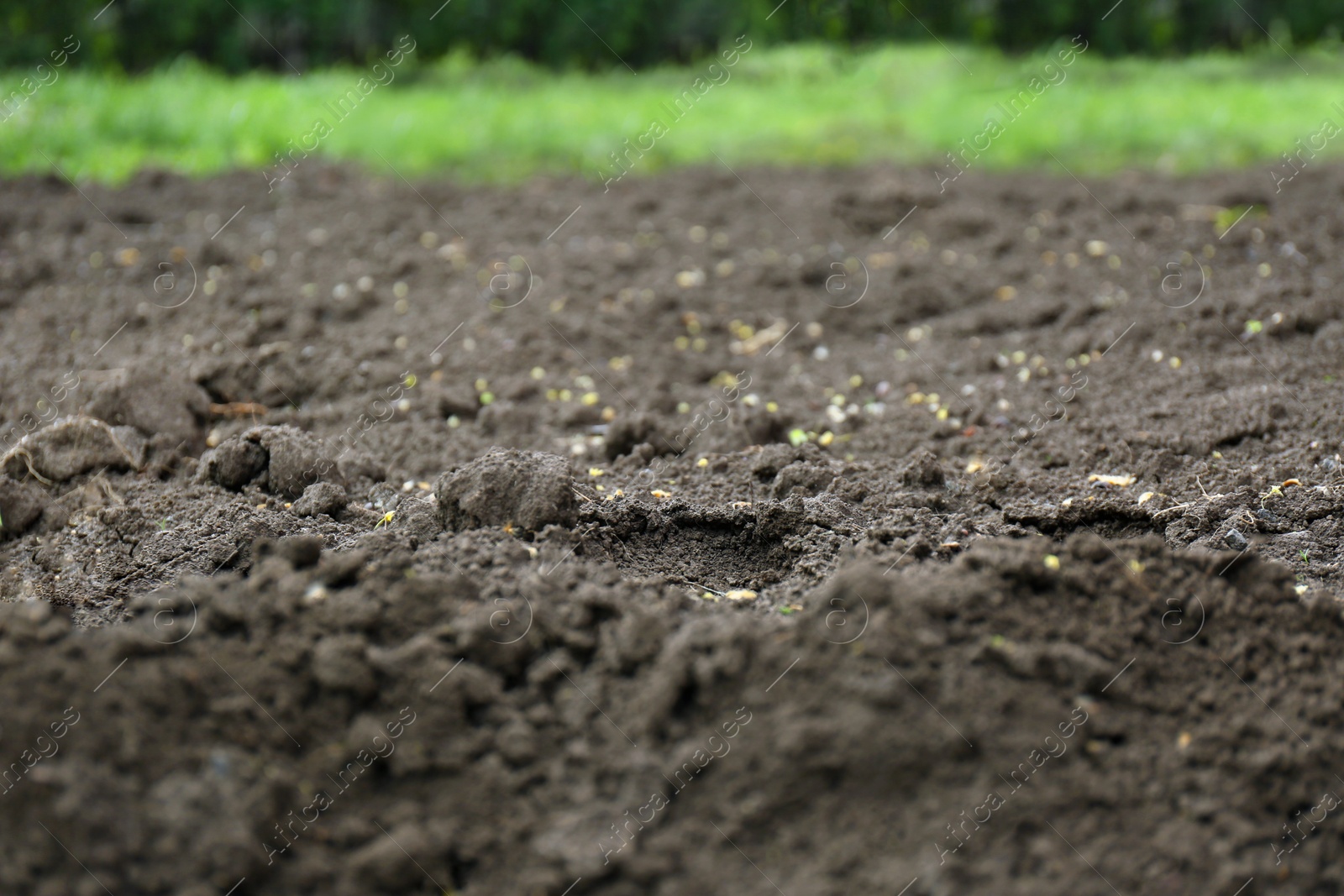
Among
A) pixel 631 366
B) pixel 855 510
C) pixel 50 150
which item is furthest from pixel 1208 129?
pixel 50 150

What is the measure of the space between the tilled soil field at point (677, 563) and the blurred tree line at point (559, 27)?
13.0 ft

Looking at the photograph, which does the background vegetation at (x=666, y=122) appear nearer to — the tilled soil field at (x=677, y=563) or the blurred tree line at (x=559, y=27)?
the blurred tree line at (x=559, y=27)

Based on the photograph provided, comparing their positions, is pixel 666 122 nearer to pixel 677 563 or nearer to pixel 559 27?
pixel 559 27

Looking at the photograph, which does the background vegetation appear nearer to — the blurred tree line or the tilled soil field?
the blurred tree line

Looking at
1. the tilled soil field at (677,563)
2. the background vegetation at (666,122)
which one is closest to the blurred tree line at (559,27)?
the background vegetation at (666,122)

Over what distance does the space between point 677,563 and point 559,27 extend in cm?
734

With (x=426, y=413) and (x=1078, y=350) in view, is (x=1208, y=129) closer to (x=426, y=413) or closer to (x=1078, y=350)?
(x=1078, y=350)

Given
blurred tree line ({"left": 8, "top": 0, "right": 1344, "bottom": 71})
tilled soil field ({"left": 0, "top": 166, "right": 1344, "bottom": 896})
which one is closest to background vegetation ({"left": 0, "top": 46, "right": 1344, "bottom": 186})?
blurred tree line ({"left": 8, "top": 0, "right": 1344, "bottom": 71})

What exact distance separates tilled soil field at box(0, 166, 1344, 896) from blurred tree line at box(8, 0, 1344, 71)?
395cm

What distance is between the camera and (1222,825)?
5.74 ft

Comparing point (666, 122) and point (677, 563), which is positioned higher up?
point (666, 122)

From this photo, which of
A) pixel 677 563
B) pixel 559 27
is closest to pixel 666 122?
pixel 559 27

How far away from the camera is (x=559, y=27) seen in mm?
8789

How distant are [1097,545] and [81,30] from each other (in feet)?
28.5
